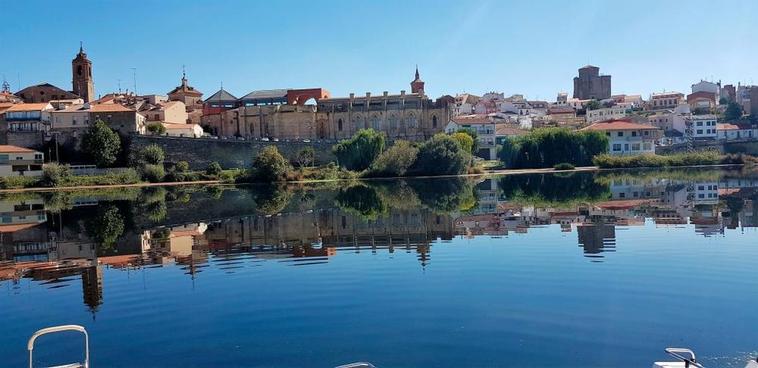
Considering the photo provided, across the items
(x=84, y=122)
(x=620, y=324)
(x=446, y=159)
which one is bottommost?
(x=620, y=324)

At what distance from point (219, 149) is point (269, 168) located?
1102 cm

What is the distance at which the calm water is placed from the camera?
32.3 ft

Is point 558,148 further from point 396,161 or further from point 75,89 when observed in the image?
point 75,89

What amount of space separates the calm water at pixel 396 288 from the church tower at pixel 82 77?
63032mm

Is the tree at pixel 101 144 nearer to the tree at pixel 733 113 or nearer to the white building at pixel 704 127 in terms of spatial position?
the white building at pixel 704 127

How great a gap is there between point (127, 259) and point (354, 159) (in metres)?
48.5

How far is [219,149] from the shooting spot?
2719 inches

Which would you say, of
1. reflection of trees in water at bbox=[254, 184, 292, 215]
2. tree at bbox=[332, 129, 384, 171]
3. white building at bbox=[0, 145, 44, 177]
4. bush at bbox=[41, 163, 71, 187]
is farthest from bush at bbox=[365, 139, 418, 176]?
white building at bbox=[0, 145, 44, 177]

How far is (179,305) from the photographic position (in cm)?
1291

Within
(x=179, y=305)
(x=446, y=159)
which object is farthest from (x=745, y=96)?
(x=179, y=305)

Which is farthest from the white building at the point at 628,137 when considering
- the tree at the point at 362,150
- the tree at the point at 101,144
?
the tree at the point at 101,144

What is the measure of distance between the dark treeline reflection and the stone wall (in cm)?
2228

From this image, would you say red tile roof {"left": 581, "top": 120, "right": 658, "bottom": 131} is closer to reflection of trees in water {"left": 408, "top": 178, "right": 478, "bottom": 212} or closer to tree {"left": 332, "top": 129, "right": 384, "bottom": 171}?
tree {"left": 332, "top": 129, "right": 384, "bottom": 171}

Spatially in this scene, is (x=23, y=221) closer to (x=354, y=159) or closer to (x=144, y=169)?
(x=144, y=169)
